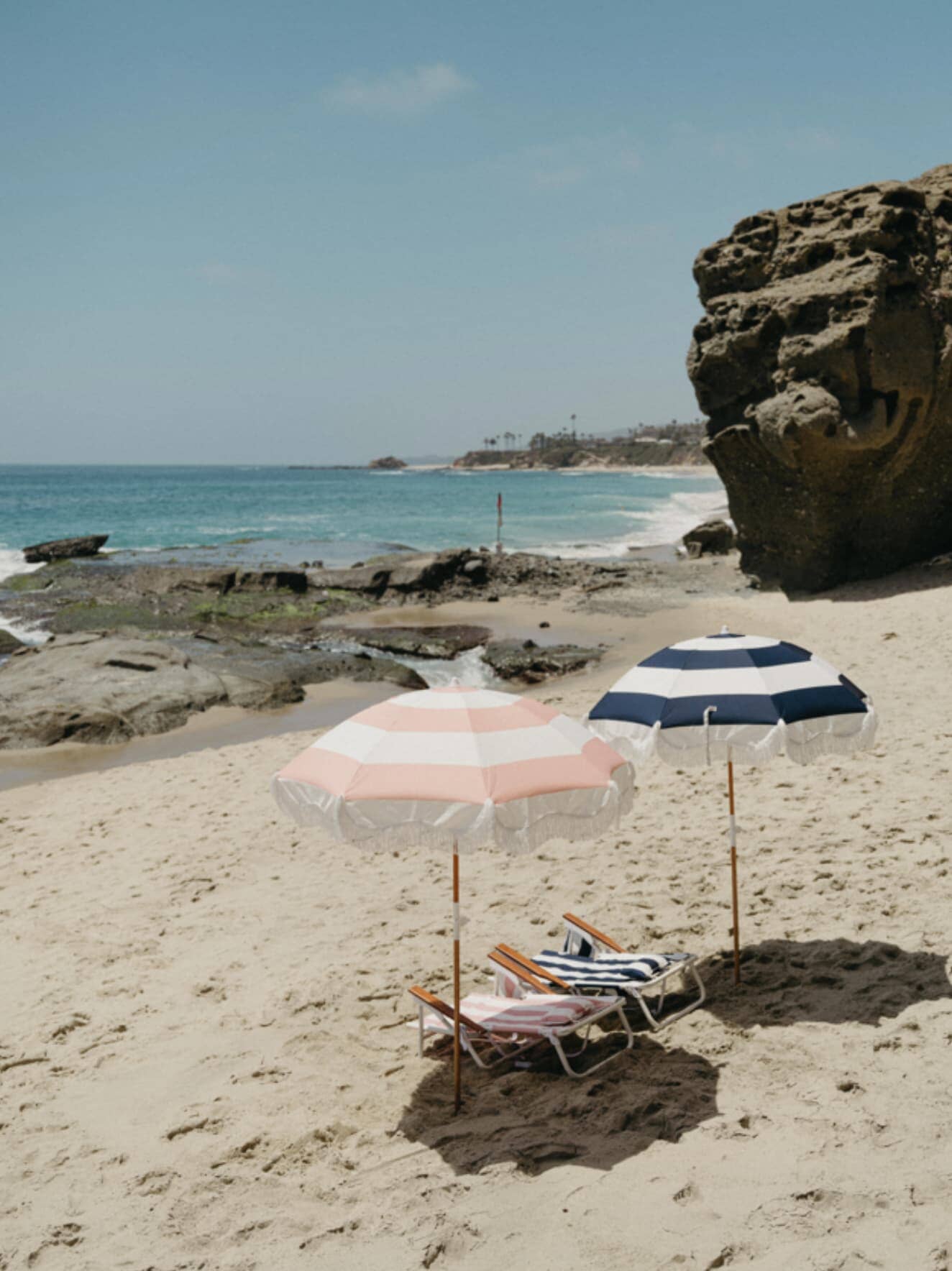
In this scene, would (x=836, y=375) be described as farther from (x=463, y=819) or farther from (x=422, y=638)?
(x=463, y=819)

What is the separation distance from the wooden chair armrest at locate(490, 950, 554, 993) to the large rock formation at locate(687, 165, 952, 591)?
576 inches

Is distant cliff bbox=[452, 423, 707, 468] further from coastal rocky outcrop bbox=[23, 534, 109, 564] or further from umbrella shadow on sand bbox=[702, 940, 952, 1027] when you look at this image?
umbrella shadow on sand bbox=[702, 940, 952, 1027]

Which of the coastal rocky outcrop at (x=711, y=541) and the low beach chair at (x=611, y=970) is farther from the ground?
the coastal rocky outcrop at (x=711, y=541)

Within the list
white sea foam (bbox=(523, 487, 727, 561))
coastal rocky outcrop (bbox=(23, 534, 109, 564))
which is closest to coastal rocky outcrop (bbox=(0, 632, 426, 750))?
white sea foam (bbox=(523, 487, 727, 561))

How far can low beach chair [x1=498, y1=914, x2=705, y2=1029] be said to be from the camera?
5273mm

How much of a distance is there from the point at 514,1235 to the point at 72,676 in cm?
1323

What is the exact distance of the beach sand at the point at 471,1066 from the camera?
12.7ft

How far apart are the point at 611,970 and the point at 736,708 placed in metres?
1.63

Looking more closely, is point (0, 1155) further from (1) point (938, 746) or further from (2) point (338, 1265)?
(1) point (938, 746)

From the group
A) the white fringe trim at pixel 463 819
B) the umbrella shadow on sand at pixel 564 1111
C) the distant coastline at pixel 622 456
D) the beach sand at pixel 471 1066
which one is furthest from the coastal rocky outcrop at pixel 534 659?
the distant coastline at pixel 622 456

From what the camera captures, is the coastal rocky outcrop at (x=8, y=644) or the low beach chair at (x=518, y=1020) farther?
the coastal rocky outcrop at (x=8, y=644)

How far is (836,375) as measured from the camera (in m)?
18.1

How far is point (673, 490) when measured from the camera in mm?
87375

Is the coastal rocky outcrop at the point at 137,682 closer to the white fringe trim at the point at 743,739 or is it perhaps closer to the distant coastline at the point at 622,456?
the white fringe trim at the point at 743,739
